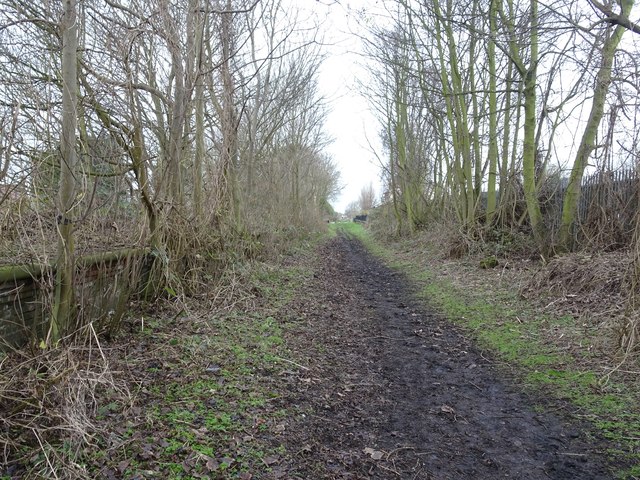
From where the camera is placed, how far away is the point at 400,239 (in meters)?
23.5

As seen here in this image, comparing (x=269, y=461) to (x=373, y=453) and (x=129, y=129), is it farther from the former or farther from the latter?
(x=129, y=129)

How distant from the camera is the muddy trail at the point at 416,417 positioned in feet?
10.6

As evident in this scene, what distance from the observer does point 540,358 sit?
5223 mm

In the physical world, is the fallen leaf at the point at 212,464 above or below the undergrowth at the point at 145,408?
below

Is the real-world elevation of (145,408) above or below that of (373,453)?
above

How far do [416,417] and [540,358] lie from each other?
6.94ft

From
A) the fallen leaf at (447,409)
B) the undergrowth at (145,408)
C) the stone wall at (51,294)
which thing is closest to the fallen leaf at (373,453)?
the undergrowth at (145,408)

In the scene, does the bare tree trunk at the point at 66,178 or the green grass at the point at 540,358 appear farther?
the bare tree trunk at the point at 66,178

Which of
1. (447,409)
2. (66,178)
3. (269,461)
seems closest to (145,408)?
(269,461)

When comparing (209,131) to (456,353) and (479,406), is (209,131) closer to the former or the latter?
(456,353)

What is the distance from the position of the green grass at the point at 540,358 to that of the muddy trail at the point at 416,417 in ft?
0.71

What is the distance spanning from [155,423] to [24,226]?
6.77 feet

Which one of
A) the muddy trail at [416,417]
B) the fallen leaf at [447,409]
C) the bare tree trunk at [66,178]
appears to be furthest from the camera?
the fallen leaf at [447,409]

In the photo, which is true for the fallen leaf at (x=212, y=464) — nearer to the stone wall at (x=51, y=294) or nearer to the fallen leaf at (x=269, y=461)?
the fallen leaf at (x=269, y=461)
